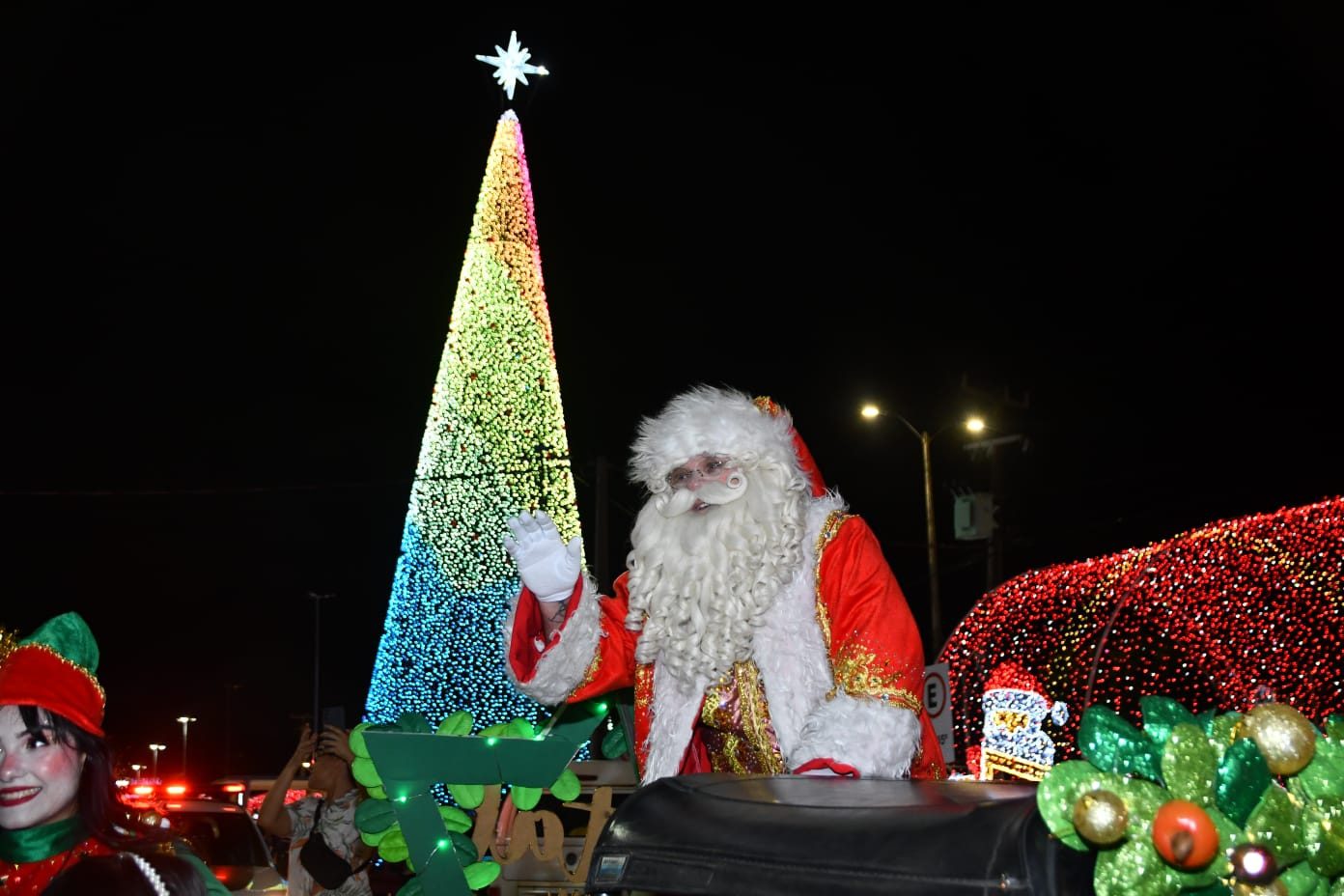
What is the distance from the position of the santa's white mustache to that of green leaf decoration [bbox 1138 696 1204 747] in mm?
2736

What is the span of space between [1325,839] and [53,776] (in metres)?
2.54

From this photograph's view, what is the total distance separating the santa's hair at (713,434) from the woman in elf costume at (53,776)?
83.3 inches

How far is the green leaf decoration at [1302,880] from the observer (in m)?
1.70

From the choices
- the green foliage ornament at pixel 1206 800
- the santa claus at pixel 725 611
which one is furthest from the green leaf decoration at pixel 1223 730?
the santa claus at pixel 725 611

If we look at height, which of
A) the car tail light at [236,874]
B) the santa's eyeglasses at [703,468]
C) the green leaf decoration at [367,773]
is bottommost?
the car tail light at [236,874]

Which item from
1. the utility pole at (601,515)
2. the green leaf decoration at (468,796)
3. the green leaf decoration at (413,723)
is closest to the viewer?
the green leaf decoration at (468,796)

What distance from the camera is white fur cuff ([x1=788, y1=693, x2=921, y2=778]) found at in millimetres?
3740

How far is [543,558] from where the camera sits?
176 inches

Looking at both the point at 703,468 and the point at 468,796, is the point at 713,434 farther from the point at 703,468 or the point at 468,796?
the point at 468,796

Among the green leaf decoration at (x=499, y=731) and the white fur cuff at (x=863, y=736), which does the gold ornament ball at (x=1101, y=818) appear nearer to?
the white fur cuff at (x=863, y=736)

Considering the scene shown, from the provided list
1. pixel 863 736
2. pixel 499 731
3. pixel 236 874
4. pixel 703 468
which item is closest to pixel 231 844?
pixel 236 874

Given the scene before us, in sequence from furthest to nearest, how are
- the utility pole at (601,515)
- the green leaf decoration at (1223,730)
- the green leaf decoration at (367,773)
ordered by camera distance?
1. the utility pole at (601,515)
2. the green leaf decoration at (367,773)
3. the green leaf decoration at (1223,730)

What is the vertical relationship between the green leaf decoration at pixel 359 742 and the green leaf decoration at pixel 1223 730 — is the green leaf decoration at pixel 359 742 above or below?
below

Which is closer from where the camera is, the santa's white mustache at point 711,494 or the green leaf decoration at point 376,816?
the green leaf decoration at point 376,816
